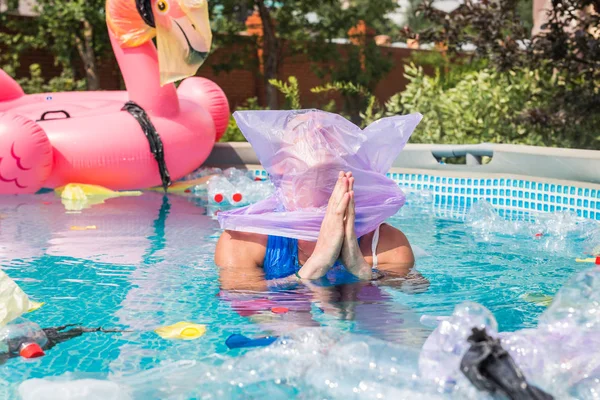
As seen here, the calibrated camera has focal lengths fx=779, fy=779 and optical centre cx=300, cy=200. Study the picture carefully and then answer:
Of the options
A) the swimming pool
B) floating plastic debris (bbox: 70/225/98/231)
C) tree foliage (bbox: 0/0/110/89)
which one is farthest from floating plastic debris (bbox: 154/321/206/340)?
tree foliage (bbox: 0/0/110/89)

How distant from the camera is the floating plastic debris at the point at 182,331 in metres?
3.01

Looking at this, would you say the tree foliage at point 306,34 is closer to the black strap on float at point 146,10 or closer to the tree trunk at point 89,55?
the tree trunk at point 89,55

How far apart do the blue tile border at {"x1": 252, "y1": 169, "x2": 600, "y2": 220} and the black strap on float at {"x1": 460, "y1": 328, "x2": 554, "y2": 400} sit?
4.22 metres

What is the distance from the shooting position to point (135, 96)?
7.71m

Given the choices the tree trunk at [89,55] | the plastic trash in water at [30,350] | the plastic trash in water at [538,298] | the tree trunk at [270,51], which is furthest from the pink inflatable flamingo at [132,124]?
the tree trunk at [270,51]

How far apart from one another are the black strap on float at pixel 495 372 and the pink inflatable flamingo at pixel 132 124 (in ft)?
17.6

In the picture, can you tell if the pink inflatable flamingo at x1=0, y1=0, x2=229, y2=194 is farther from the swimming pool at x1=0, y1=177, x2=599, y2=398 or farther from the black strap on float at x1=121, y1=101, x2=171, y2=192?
the swimming pool at x1=0, y1=177, x2=599, y2=398

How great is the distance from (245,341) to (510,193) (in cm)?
441

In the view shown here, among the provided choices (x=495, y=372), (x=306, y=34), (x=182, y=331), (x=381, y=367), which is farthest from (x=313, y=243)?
(x=306, y=34)

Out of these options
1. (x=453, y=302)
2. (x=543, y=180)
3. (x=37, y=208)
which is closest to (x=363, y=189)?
(x=453, y=302)

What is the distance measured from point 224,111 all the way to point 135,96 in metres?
1.20

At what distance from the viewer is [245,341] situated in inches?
110

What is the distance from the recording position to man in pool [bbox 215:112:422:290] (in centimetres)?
319

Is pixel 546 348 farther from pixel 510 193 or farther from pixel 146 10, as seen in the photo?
pixel 146 10
